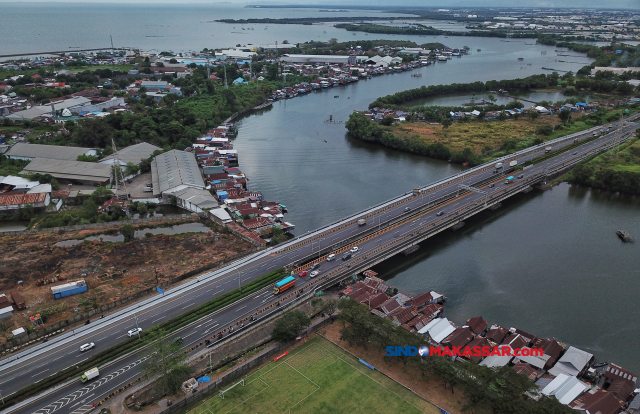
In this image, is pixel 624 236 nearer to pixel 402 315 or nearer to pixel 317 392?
pixel 402 315

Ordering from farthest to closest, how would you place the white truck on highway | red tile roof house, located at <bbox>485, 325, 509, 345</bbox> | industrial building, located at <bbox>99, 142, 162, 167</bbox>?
industrial building, located at <bbox>99, 142, 162, 167</bbox> < red tile roof house, located at <bbox>485, 325, 509, 345</bbox> < the white truck on highway

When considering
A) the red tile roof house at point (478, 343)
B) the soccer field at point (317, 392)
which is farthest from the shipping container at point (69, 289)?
the red tile roof house at point (478, 343)

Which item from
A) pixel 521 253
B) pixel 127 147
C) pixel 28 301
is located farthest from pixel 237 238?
pixel 127 147

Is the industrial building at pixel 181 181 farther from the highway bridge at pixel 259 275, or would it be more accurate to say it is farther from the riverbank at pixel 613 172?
the riverbank at pixel 613 172

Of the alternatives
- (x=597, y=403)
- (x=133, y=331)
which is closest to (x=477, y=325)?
(x=597, y=403)

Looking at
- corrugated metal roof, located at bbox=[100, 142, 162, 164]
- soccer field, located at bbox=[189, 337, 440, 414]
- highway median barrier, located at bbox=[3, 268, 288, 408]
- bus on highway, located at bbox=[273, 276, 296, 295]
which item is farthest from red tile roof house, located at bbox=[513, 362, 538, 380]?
corrugated metal roof, located at bbox=[100, 142, 162, 164]

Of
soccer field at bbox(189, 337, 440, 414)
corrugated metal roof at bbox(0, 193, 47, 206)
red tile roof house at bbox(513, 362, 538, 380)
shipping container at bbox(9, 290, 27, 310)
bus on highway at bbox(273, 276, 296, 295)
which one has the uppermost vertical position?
corrugated metal roof at bbox(0, 193, 47, 206)

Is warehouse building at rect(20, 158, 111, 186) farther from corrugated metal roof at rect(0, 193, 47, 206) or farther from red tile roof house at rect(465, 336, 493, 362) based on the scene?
red tile roof house at rect(465, 336, 493, 362)
